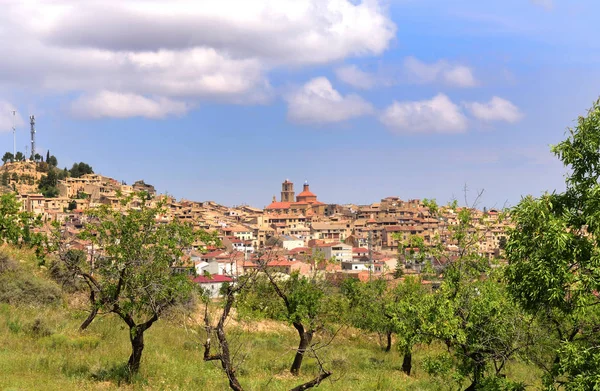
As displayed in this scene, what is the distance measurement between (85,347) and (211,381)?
457cm

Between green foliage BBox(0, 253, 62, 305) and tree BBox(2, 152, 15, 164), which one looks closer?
green foliage BBox(0, 253, 62, 305)

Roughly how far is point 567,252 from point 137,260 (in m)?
10.1

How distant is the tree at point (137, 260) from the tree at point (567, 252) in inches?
306

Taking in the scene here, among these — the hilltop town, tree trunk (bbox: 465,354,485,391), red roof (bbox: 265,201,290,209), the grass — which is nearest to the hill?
the hilltop town

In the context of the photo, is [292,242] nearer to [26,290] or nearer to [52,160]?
[52,160]

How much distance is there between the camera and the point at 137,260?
48.2 feet

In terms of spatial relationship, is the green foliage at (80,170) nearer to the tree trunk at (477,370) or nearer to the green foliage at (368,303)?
the green foliage at (368,303)

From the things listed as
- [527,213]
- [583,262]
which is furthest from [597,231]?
[527,213]

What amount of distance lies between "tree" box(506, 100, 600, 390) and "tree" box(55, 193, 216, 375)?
777 centimetres

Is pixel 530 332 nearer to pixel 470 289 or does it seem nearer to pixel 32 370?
pixel 470 289

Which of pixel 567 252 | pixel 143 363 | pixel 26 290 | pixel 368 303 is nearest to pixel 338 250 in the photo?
pixel 368 303

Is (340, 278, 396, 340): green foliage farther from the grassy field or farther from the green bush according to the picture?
the green bush

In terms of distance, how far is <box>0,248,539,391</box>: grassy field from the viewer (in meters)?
14.2

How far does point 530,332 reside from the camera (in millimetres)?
13039
